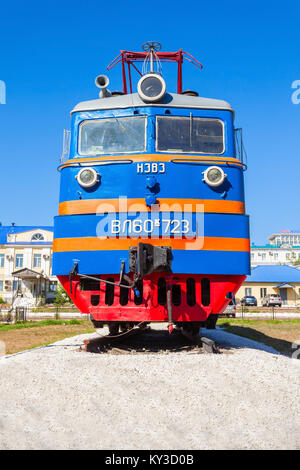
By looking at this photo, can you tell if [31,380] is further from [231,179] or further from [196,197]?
[231,179]

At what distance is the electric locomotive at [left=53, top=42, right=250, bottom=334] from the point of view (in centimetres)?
688

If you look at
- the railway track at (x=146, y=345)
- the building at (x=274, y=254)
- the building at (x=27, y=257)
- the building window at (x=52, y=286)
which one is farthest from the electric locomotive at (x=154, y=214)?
the building at (x=274, y=254)

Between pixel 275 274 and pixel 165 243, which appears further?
pixel 275 274

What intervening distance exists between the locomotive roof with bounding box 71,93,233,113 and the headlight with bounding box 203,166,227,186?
133 cm

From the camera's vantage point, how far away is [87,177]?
727 cm

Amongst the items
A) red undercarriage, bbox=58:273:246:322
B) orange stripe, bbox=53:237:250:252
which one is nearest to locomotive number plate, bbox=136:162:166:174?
orange stripe, bbox=53:237:250:252

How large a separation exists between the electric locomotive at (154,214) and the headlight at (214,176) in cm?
2

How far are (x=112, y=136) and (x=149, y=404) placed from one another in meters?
4.97

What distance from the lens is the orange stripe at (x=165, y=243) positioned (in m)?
6.87

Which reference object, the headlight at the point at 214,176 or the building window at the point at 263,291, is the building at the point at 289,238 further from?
the headlight at the point at 214,176

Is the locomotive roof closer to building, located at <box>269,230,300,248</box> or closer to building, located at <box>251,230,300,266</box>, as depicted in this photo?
building, located at <box>251,230,300,266</box>

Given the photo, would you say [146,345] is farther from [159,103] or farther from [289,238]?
[289,238]

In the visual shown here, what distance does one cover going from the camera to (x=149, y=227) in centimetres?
689

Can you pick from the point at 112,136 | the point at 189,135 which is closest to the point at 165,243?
the point at 189,135
